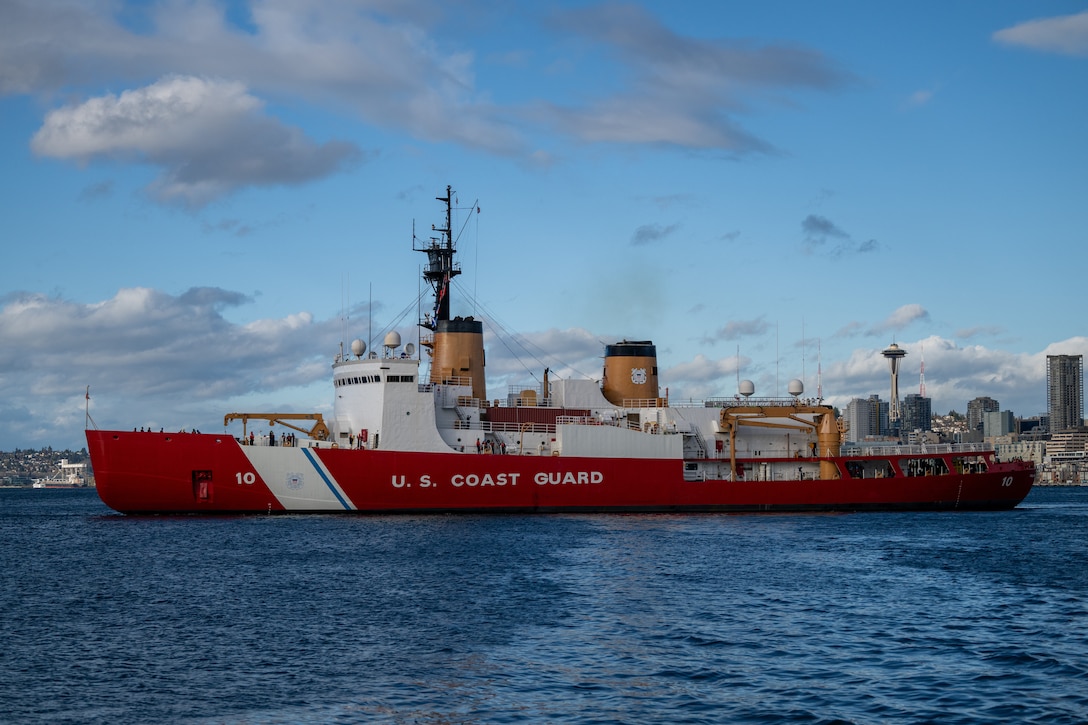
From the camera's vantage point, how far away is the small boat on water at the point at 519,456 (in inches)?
1542

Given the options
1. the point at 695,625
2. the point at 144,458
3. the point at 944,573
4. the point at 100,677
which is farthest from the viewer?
the point at 144,458

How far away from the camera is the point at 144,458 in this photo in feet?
127

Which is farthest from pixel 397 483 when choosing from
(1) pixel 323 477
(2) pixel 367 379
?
(2) pixel 367 379

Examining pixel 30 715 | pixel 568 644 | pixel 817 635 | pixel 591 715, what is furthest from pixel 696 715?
pixel 30 715

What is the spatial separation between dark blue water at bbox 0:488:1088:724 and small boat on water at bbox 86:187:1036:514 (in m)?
5.11

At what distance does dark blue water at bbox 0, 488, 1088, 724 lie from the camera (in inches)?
569

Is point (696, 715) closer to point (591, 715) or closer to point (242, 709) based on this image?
point (591, 715)

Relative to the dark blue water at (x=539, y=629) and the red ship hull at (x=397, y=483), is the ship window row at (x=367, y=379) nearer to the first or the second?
the red ship hull at (x=397, y=483)

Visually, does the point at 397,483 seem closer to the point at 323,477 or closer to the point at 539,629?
the point at 323,477

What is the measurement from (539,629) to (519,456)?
22.1m

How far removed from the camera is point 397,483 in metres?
40.1

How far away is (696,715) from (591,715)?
1.35 meters

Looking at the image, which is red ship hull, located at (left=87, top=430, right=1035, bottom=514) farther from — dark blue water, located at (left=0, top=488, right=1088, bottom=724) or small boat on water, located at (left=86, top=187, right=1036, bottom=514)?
dark blue water, located at (left=0, top=488, right=1088, bottom=724)

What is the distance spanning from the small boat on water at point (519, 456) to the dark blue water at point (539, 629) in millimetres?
5109
